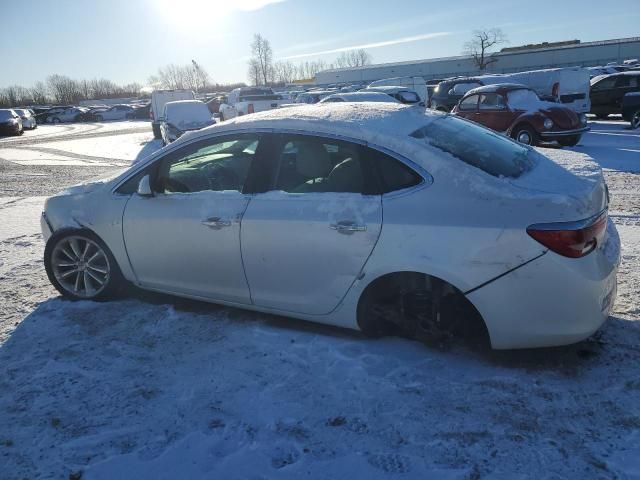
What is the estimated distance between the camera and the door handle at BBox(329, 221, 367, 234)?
3027mm

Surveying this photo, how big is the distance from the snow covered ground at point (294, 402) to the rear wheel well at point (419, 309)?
158 millimetres

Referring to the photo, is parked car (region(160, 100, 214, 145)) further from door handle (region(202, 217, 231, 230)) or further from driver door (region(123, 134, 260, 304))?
door handle (region(202, 217, 231, 230))

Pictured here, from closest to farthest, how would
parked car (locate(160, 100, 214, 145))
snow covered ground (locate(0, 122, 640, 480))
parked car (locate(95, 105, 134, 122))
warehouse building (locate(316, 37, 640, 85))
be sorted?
snow covered ground (locate(0, 122, 640, 480)), parked car (locate(160, 100, 214, 145)), parked car (locate(95, 105, 134, 122)), warehouse building (locate(316, 37, 640, 85))

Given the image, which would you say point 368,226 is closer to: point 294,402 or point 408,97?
point 294,402

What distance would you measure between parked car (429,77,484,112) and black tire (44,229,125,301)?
18.4m

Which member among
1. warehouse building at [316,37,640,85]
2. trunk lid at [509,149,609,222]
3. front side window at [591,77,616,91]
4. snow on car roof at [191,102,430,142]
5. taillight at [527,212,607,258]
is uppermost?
warehouse building at [316,37,640,85]

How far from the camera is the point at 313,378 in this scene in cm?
302

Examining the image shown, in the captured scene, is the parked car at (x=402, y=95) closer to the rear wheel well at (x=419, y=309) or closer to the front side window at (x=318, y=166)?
the front side window at (x=318, y=166)

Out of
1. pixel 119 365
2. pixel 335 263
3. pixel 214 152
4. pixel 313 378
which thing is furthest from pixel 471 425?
pixel 214 152

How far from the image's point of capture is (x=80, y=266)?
4262mm

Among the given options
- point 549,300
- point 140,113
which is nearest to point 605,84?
point 549,300

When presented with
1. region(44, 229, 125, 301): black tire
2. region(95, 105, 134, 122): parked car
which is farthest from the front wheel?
region(95, 105, 134, 122): parked car

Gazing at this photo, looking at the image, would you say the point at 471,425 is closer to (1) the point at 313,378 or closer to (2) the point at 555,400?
(2) the point at 555,400

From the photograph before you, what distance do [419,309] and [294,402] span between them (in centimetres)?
96
